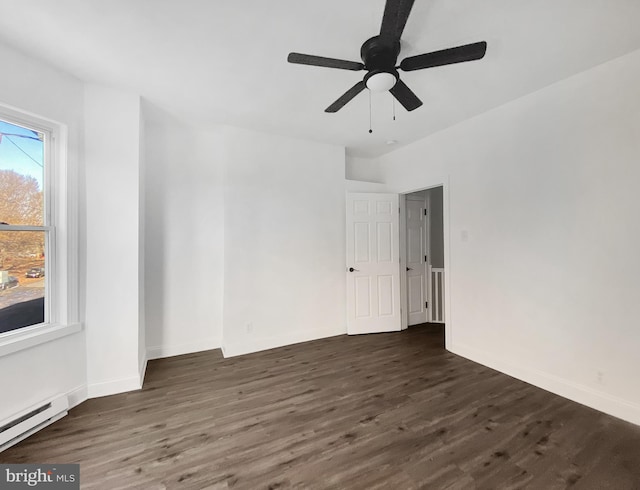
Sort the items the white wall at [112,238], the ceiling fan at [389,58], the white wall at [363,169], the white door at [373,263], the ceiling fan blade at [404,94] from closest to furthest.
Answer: the ceiling fan at [389,58], the ceiling fan blade at [404,94], the white wall at [112,238], the white door at [373,263], the white wall at [363,169]

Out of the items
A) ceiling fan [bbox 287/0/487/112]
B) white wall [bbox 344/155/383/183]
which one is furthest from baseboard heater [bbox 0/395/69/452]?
white wall [bbox 344/155/383/183]

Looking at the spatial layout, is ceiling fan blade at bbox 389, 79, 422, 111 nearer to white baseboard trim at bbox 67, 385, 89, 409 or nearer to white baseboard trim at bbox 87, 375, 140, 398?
white baseboard trim at bbox 87, 375, 140, 398

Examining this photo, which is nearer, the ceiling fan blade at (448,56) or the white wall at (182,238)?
the ceiling fan blade at (448,56)

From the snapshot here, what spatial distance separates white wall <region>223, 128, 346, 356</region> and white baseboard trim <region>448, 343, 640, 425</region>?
1896mm

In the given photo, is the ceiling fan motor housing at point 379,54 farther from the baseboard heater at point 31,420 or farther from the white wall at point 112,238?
the baseboard heater at point 31,420

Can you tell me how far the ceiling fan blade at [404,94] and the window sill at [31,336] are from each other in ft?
10.6

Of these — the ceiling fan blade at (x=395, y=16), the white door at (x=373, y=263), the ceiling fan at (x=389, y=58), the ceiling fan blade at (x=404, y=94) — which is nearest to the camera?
the ceiling fan blade at (x=395, y=16)

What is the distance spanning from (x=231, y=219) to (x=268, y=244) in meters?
0.56

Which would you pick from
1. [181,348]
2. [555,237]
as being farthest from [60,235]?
[555,237]

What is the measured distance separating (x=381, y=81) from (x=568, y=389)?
9.88ft

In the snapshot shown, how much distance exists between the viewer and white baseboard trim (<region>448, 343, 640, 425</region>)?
2074mm

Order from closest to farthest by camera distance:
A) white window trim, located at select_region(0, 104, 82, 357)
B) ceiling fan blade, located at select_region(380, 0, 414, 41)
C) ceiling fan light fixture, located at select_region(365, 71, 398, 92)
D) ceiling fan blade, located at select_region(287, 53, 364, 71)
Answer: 1. ceiling fan blade, located at select_region(380, 0, 414, 41)
2. ceiling fan blade, located at select_region(287, 53, 364, 71)
3. ceiling fan light fixture, located at select_region(365, 71, 398, 92)
4. white window trim, located at select_region(0, 104, 82, 357)

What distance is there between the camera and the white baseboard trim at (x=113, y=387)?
244cm

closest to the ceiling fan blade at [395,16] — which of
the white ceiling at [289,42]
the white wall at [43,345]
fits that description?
the white ceiling at [289,42]
